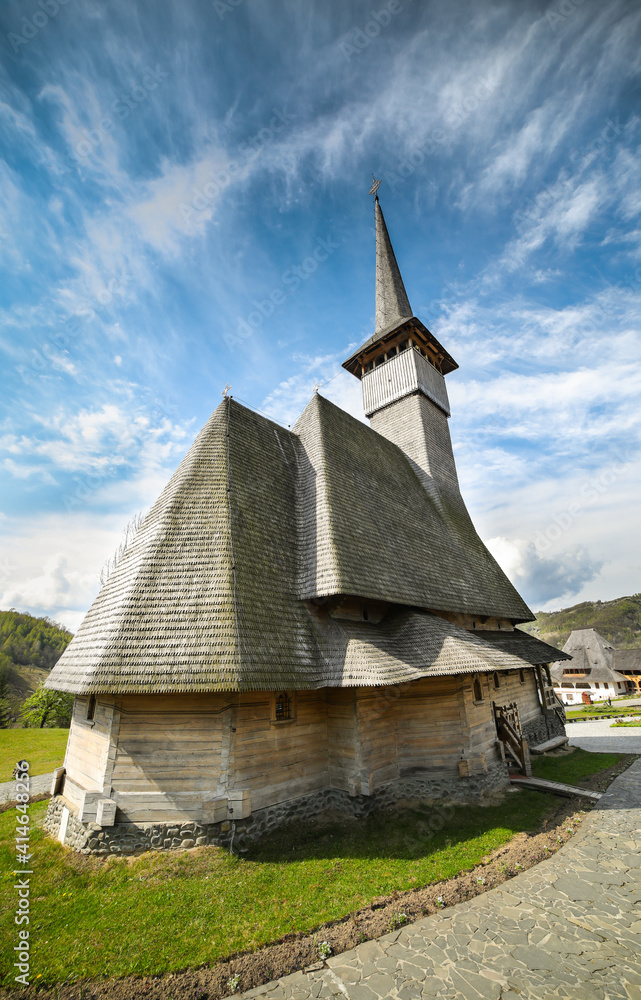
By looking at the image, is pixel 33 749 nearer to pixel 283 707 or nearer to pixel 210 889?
pixel 283 707

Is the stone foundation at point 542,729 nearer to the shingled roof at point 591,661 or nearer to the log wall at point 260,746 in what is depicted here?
the log wall at point 260,746

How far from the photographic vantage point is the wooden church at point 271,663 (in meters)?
7.14

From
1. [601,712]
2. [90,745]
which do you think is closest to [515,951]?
[90,745]

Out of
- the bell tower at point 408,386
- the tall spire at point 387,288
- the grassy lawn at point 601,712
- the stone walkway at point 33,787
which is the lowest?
the grassy lawn at point 601,712

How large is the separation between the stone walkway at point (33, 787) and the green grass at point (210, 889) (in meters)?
2.59

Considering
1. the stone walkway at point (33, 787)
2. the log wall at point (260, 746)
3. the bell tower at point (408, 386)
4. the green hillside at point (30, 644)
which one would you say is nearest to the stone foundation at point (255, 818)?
the log wall at point (260, 746)

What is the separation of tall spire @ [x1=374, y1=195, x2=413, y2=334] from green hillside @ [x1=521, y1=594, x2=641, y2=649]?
7181 centimetres

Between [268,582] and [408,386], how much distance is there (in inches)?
576

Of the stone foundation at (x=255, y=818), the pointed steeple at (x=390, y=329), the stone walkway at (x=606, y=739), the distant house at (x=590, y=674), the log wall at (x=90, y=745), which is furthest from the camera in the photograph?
the distant house at (x=590, y=674)

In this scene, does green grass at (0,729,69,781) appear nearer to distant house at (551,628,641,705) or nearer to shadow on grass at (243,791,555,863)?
shadow on grass at (243,791,555,863)

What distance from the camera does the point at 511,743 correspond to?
482 inches

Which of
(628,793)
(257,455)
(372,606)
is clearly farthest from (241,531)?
(628,793)

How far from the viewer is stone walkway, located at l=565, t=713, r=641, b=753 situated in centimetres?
1619

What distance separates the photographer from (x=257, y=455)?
476 inches
